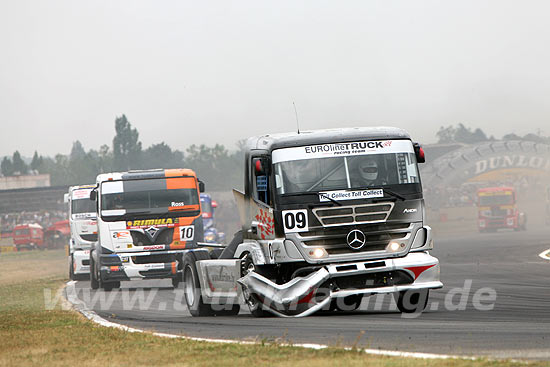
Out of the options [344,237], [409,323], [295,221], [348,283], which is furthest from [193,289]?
[409,323]

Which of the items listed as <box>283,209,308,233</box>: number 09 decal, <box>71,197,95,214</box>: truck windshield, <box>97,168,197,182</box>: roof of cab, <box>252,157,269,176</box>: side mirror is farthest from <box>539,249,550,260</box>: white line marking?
<box>283,209,308,233</box>: number 09 decal

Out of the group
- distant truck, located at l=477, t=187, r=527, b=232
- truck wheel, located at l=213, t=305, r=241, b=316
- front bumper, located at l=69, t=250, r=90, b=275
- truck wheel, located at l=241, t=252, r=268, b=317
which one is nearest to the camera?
truck wheel, located at l=241, t=252, r=268, b=317

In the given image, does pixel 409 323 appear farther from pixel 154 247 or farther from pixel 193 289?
pixel 154 247

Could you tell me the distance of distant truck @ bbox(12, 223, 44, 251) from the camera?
222ft

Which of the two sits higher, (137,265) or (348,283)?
(348,283)

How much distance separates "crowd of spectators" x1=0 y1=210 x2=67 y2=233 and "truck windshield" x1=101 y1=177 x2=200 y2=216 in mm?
70376

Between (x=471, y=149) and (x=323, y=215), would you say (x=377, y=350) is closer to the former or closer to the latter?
(x=323, y=215)

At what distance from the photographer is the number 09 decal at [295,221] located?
12.1 meters

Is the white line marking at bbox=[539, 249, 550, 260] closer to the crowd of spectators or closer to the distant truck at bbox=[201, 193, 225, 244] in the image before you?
the distant truck at bbox=[201, 193, 225, 244]

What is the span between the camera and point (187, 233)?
2253cm

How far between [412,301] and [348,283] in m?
1.10

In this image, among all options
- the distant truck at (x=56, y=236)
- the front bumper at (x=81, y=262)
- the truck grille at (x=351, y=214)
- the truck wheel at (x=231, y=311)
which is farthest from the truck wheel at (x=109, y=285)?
the distant truck at (x=56, y=236)

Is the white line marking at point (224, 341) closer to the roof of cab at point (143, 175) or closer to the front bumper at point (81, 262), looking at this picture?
the roof of cab at point (143, 175)

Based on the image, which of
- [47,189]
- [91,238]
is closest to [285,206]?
[91,238]
